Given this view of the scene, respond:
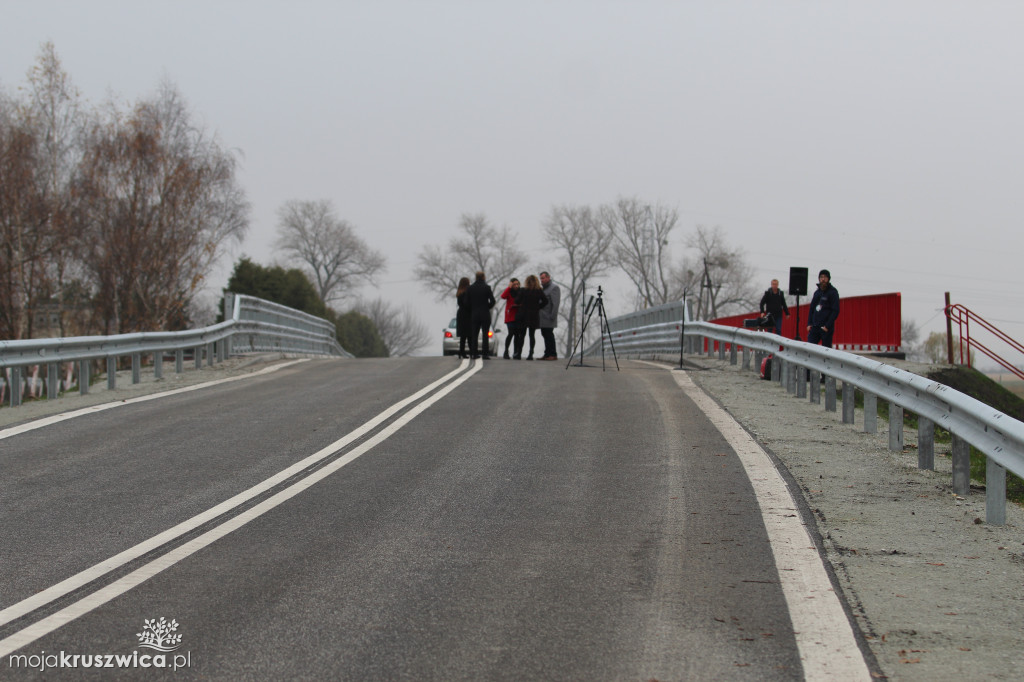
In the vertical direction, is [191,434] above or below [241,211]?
below

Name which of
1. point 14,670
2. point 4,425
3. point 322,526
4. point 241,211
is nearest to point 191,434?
point 4,425

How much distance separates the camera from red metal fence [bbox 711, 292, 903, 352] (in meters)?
23.0

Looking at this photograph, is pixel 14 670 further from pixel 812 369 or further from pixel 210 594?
pixel 812 369

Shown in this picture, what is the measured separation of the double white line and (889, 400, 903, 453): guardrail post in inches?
176

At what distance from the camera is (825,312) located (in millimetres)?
16297

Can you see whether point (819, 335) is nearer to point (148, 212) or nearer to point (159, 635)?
point (159, 635)

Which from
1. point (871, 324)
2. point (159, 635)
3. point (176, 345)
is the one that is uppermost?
point (871, 324)

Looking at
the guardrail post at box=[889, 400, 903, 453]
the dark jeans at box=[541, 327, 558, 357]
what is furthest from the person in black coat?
the guardrail post at box=[889, 400, 903, 453]

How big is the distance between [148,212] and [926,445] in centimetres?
4214

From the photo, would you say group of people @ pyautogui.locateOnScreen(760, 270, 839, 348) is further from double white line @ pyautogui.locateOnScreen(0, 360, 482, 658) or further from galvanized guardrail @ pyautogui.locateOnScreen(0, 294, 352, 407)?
galvanized guardrail @ pyautogui.locateOnScreen(0, 294, 352, 407)

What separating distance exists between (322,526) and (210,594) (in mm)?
1456

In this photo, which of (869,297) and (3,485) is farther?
(869,297)

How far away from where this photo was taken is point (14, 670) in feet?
12.5

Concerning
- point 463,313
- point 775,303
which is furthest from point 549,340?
point 775,303
